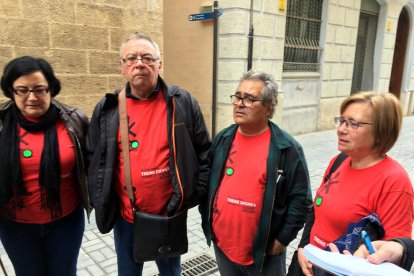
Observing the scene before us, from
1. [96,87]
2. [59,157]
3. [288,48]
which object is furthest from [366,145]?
[288,48]

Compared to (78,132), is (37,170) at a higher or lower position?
lower

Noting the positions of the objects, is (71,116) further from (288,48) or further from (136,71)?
(288,48)

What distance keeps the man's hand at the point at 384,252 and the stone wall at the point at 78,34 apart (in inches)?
160

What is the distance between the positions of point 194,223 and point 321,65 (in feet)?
21.5

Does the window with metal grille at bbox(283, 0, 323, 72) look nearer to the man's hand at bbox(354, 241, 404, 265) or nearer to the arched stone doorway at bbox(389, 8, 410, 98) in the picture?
the arched stone doorway at bbox(389, 8, 410, 98)

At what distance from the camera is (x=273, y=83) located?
6.47 ft

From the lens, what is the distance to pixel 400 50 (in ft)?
41.4

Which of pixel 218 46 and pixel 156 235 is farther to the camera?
pixel 218 46

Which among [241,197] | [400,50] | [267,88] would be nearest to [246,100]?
[267,88]

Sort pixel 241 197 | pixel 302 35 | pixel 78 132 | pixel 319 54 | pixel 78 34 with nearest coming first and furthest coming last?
1. pixel 241 197
2. pixel 78 132
3. pixel 78 34
4. pixel 302 35
5. pixel 319 54

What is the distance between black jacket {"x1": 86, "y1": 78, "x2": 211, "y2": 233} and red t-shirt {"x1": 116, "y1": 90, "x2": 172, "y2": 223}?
0.05 metres

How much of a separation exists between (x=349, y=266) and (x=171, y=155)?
1193 millimetres

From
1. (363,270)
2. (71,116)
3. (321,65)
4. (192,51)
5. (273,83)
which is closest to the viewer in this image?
(363,270)

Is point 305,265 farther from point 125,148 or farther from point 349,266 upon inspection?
point 125,148
